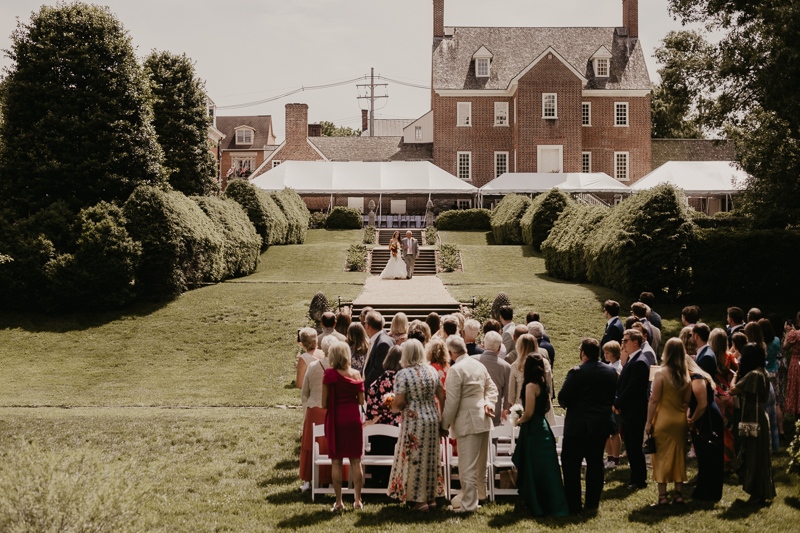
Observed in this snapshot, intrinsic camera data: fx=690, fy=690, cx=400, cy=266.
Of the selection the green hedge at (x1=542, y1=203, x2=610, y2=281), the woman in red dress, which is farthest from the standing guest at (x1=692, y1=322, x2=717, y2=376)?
the green hedge at (x1=542, y1=203, x2=610, y2=281)

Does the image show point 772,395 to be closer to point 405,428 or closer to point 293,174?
point 405,428

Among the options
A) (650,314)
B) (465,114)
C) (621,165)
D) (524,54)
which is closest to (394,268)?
(650,314)

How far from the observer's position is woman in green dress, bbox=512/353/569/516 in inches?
247

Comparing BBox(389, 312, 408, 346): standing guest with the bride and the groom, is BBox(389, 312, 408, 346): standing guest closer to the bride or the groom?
the groom

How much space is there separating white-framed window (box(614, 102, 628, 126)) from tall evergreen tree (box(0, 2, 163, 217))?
33.1 metres

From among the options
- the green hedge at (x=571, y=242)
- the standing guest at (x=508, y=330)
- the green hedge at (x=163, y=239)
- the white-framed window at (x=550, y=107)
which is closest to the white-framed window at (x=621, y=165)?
the white-framed window at (x=550, y=107)

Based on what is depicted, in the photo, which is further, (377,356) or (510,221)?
(510,221)

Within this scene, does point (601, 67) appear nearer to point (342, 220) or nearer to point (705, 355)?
point (342, 220)

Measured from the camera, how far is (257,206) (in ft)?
93.4

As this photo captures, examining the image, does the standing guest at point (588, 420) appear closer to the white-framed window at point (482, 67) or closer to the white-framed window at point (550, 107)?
the white-framed window at point (550, 107)

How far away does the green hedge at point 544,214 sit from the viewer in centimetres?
2820

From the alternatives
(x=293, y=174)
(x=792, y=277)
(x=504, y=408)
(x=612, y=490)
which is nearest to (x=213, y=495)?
(x=504, y=408)

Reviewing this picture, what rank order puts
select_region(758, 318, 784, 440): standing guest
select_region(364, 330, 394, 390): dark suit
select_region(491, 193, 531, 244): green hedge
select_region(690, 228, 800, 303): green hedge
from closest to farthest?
select_region(364, 330, 394, 390): dark suit → select_region(758, 318, 784, 440): standing guest → select_region(690, 228, 800, 303): green hedge → select_region(491, 193, 531, 244): green hedge

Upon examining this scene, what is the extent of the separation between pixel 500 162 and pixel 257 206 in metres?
21.1
